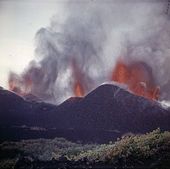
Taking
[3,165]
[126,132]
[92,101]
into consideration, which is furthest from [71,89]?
[3,165]

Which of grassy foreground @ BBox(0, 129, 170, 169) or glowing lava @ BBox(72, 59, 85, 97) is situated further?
glowing lava @ BBox(72, 59, 85, 97)

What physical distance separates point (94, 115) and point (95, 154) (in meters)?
3.35

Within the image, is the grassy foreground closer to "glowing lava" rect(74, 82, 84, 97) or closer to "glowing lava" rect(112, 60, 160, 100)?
"glowing lava" rect(112, 60, 160, 100)

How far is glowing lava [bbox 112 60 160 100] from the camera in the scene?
2462 centimetres

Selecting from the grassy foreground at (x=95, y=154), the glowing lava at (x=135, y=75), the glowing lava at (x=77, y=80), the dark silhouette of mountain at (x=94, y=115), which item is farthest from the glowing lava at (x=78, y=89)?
the grassy foreground at (x=95, y=154)

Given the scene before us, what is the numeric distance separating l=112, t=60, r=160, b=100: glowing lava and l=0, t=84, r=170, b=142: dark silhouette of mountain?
19.4ft

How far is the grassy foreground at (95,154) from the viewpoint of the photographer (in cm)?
1327

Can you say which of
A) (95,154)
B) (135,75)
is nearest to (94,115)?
(95,154)

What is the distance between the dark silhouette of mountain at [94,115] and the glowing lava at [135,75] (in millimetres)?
5922

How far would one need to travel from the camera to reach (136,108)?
56.4 ft

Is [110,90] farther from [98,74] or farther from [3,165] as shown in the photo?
[98,74]

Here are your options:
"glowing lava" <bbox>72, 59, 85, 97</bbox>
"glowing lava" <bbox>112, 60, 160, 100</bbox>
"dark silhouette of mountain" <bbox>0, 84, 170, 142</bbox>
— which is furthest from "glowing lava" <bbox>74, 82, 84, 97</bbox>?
"dark silhouette of mountain" <bbox>0, 84, 170, 142</bbox>

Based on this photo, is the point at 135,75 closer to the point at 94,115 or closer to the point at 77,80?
the point at 77,80

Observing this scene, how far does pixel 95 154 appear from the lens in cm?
1376
